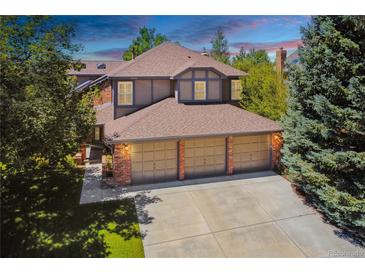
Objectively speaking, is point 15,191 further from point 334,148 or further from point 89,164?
point 334,148

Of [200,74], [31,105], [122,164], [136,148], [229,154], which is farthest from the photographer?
[200,74]

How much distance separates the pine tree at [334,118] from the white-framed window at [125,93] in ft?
28.0

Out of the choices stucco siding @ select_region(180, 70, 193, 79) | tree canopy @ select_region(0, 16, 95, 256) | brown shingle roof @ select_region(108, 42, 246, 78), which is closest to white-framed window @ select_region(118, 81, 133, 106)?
brown shingle roof @ select_region(108, 42, 246, 78)

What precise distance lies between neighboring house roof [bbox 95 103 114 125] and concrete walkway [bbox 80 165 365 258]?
13.0 ft

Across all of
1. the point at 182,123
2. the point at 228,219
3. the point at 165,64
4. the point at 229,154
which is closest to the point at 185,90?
the point at 165,64

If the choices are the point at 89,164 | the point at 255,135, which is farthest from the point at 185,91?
the point at 89,164

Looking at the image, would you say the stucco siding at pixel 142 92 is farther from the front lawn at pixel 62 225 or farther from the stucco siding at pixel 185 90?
the front lawn at pixel 62 225

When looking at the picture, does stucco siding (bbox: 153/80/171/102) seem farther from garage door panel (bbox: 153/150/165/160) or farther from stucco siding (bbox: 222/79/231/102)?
garage door panel (bbox: 153/150/165/160)

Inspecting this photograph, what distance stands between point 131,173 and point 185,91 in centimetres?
575

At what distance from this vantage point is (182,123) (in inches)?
541

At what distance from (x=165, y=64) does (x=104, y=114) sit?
16.0ft

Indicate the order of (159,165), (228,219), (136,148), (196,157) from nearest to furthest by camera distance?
(228,219) < (136,148) < (159,165) < (196,157)

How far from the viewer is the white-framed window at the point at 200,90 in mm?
16188

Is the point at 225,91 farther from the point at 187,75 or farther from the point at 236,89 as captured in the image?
the point at 187,75
